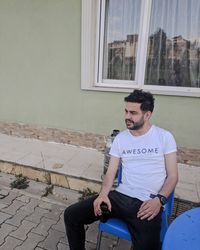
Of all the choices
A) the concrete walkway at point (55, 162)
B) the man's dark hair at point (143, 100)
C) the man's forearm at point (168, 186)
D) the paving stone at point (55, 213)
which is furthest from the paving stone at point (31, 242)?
the man's dark hair at point (143, 100)

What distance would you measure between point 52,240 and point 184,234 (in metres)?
1.35

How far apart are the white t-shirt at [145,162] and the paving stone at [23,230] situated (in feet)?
3.33

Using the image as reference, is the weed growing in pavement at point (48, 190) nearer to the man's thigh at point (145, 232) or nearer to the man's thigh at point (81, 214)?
the man's thigh at point (81, 214)

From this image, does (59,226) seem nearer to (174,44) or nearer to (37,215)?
(37,215)

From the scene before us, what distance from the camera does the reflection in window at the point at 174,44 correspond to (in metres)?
2.90

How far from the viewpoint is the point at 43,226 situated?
230 centimetres

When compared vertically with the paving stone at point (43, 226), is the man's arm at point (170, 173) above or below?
above

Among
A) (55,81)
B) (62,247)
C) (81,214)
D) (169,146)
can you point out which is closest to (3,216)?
(62,247)

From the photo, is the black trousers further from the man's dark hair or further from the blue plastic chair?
the man's dark hair

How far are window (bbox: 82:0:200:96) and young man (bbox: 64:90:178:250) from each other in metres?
1.37

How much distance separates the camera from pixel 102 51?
337 centimetres

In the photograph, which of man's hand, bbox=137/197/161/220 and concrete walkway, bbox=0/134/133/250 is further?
concrete walkway, bbox=0/134/133/250

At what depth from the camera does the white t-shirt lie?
71.1 inches

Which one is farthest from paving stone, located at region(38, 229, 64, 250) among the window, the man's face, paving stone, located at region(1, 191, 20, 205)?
the window
